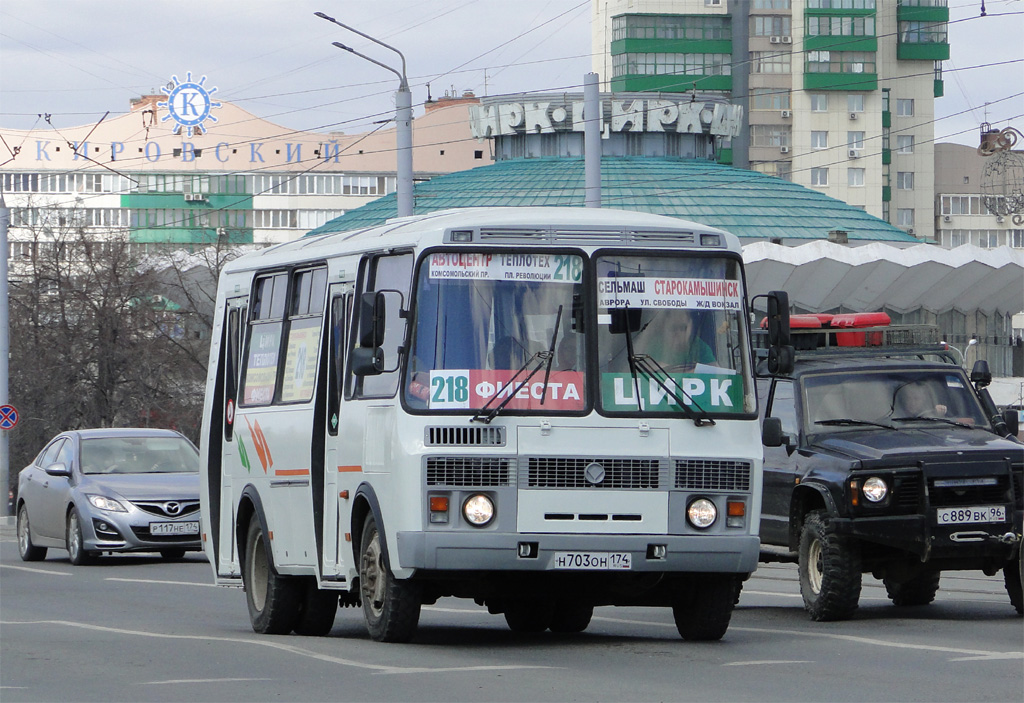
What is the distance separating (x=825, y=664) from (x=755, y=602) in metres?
5.57

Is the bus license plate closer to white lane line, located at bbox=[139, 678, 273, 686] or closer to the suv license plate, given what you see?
white lane line, located at bbox=[139, 678, 273, 686]

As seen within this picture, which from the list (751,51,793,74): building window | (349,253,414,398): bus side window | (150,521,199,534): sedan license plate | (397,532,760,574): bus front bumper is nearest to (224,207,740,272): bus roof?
(349,253,414,398): bus side window

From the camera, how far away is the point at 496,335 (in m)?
10.8

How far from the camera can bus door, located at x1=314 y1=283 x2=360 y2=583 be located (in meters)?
11.7

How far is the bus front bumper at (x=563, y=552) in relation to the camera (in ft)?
34.6

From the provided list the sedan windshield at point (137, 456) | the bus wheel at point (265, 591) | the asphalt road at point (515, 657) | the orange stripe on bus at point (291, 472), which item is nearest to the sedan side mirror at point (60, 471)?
the sedan windshield at point (137, 456)

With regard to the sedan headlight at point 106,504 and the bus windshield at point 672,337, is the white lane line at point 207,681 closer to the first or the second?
the bus windshield at point 672,337

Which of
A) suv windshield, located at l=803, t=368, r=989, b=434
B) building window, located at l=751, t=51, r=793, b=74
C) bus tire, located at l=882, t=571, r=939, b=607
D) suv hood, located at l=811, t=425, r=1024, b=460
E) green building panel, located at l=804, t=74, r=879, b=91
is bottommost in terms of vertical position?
bus tire, located at l=882, t=571, r=939, b=607

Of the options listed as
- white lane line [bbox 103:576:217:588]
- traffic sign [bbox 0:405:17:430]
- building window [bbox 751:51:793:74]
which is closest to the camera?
white lane line [bbox 103:576:217:588]

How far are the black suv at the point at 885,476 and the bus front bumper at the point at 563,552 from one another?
2.38m

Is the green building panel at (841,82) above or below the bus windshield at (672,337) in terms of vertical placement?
above

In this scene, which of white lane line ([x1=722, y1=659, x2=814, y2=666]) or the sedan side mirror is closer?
white lane line ([x1=722, y1=659, x2=814, y2=666])

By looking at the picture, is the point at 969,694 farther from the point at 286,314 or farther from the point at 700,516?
the point at 286,314

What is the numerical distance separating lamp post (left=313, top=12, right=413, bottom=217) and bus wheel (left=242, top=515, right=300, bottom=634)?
15.9 m
